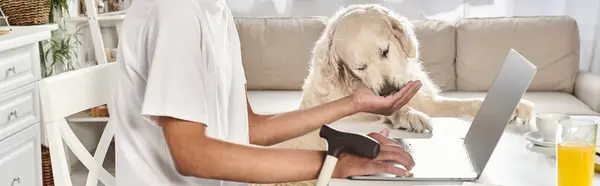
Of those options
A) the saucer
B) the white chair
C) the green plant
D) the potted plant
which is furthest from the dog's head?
A: the green plant

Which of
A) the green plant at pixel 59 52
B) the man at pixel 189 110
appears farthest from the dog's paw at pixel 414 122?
the green plant at pixel 59 52

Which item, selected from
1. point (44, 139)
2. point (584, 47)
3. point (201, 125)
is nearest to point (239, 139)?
point (201, 125)

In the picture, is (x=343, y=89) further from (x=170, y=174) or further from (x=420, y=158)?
(x=170, y=174)

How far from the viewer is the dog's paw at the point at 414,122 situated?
1824mm

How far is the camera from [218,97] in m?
1.25

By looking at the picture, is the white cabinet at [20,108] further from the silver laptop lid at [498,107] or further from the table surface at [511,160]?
the silver laptop lid at [498,107]

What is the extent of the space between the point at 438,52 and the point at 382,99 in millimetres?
2351

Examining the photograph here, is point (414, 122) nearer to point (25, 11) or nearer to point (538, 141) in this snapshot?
point (538, 141)

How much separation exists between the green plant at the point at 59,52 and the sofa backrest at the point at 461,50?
32.9 inches

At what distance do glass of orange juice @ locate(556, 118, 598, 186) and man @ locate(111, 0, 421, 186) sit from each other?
25cm

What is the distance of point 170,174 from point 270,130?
31 centimetres

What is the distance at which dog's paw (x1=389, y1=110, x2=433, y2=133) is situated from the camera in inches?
71.8

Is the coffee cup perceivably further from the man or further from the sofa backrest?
the sofa backrest

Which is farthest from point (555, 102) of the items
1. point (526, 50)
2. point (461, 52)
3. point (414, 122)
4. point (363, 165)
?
point (363, 165)
